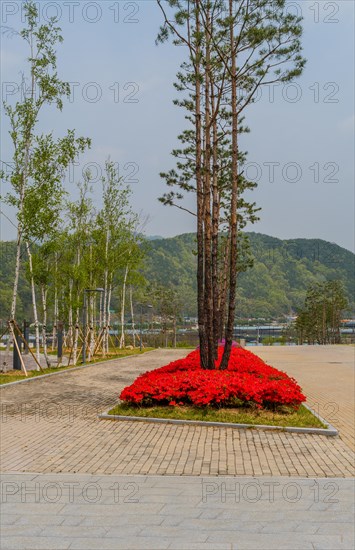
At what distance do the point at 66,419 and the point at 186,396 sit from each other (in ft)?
8.67

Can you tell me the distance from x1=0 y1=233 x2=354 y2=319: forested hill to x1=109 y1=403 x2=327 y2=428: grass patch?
9560 cm

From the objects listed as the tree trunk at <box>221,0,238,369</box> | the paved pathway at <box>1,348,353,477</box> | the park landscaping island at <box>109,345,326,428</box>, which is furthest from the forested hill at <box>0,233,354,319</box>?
the paved pathway at <box>1,348,353,477</box>

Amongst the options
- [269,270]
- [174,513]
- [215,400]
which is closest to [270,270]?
[269,270]

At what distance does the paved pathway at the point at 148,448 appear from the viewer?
23.3 feet

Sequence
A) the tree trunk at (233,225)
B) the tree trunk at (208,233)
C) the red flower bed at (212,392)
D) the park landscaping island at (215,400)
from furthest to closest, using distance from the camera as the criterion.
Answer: the tree trunk at (208,233)
the tree trunk at (233,225)
the red flower bed at (212,392)
the park landscaping island at (215,400)

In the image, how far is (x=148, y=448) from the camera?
8.19 metres

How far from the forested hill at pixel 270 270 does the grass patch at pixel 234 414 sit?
97581 millimetres

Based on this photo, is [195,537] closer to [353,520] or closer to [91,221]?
[353,520]

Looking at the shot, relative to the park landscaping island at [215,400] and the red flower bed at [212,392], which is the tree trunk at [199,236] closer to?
the red flower bed at [212,392]

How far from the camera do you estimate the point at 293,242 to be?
154 meters

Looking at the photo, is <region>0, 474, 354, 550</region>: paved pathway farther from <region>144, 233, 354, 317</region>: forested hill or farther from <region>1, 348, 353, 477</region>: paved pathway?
<region>144, 233, 354, 317</region>: forested hill

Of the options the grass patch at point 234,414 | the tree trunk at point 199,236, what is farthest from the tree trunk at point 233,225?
the grass patch at point 234,414

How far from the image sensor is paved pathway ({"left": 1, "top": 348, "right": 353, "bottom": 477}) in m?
7.09

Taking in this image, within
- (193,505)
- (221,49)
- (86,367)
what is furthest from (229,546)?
(86,367)
